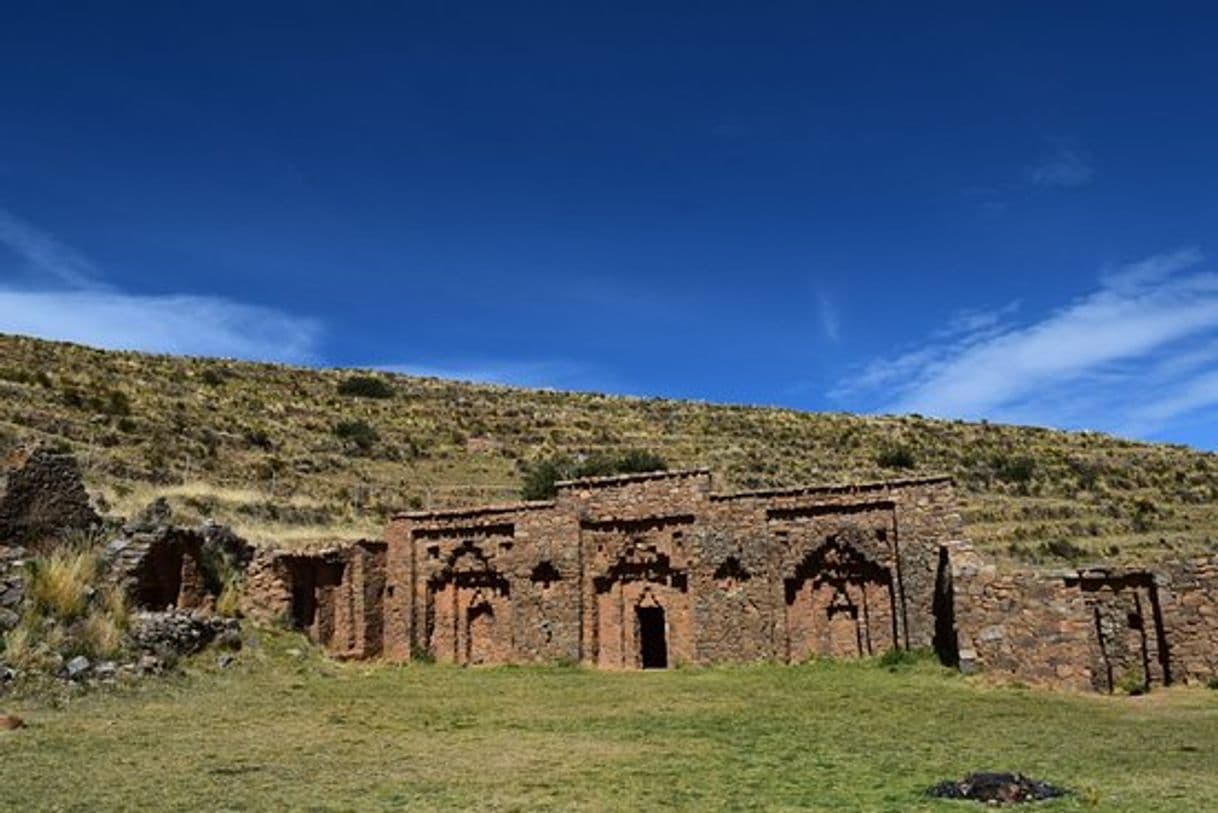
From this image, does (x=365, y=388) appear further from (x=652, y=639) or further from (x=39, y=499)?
(x=39, y=499)

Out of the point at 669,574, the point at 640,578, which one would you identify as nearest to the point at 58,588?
the point at 640,578

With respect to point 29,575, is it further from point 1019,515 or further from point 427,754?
point 1019,515

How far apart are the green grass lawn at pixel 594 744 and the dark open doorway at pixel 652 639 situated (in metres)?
3.94

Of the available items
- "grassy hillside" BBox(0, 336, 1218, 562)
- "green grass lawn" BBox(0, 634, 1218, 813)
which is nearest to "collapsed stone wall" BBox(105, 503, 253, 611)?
"green grass lawn" BBox(0, 634, 1218, 813)

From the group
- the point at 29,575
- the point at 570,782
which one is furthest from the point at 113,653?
the point at 570,782

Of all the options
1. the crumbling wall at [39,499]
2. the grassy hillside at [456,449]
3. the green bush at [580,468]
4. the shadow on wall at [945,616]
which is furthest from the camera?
the green bush at [580,468]

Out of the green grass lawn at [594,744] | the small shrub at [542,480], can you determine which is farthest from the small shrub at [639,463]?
the green grass lawn at [594,744]

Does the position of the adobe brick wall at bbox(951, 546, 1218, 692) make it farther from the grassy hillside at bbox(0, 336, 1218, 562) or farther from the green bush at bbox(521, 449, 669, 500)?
the green bush at bbox(521, 449, 669, 500)

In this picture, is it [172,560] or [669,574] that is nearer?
[172,560]

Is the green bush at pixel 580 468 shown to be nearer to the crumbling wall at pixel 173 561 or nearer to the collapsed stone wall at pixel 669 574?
the collapsed stone wall at pixel 669 574

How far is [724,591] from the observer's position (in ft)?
75.4

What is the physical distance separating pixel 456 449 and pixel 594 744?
37.8 meters

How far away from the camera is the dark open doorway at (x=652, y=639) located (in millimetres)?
24156

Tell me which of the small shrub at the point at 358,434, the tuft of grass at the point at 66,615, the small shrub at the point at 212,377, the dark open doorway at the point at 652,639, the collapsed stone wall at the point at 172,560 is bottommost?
the dark open doorway at the point at 652,639
